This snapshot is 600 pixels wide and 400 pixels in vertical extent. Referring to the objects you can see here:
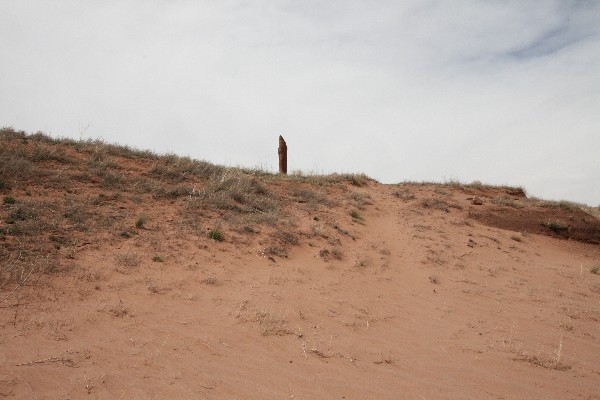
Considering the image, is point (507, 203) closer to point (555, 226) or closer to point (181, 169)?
point (555, 226)

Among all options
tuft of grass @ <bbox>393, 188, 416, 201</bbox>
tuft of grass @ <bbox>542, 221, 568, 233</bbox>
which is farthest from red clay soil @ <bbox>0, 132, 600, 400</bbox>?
tuft of grass @ <bbox>393, 188, 416, 201</bbox>

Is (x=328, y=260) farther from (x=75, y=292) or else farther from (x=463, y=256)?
(x=75, y=292)

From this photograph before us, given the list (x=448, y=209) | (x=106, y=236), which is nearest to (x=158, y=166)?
(x=106, y=236)

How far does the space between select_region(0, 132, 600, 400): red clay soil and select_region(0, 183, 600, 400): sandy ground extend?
3 centimetres

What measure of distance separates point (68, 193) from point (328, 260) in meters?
6.58

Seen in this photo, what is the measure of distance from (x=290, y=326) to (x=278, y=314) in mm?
356

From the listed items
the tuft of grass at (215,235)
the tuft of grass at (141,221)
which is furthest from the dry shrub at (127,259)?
the tuft of grass at (215,235)

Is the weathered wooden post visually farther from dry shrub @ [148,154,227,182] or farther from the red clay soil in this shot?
the red clay soil

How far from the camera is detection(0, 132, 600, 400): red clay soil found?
14.4ft

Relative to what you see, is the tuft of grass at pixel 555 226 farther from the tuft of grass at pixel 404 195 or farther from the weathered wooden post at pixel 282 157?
the weathered wooden post at pixel 282 157

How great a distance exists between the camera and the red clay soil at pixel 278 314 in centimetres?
439

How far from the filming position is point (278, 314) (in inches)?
245

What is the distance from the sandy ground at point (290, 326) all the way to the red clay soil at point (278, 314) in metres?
0.03

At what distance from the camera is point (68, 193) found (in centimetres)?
937
